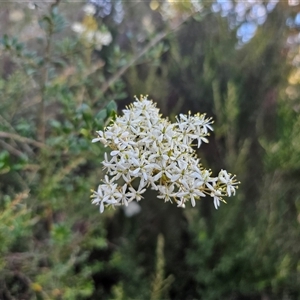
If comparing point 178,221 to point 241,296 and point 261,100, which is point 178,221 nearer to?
point 241,296

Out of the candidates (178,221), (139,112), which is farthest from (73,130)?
(178,221)

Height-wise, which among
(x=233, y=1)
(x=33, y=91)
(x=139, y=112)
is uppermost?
(x=233, y=1)

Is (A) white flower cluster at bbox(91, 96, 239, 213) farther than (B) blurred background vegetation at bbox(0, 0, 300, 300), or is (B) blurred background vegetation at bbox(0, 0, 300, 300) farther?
(B) blurred background vegetation at bbox(0, 0, 300, 300)

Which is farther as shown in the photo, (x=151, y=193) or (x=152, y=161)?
(x=151, y=193)

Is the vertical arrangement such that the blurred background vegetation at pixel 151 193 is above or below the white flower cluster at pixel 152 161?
above

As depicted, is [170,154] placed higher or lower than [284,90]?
lower

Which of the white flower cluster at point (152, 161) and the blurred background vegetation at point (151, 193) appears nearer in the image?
the white flower cluster at point (152, 161)

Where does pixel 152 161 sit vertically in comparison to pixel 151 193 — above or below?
below

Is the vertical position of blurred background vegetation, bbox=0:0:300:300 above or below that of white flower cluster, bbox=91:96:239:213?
above
